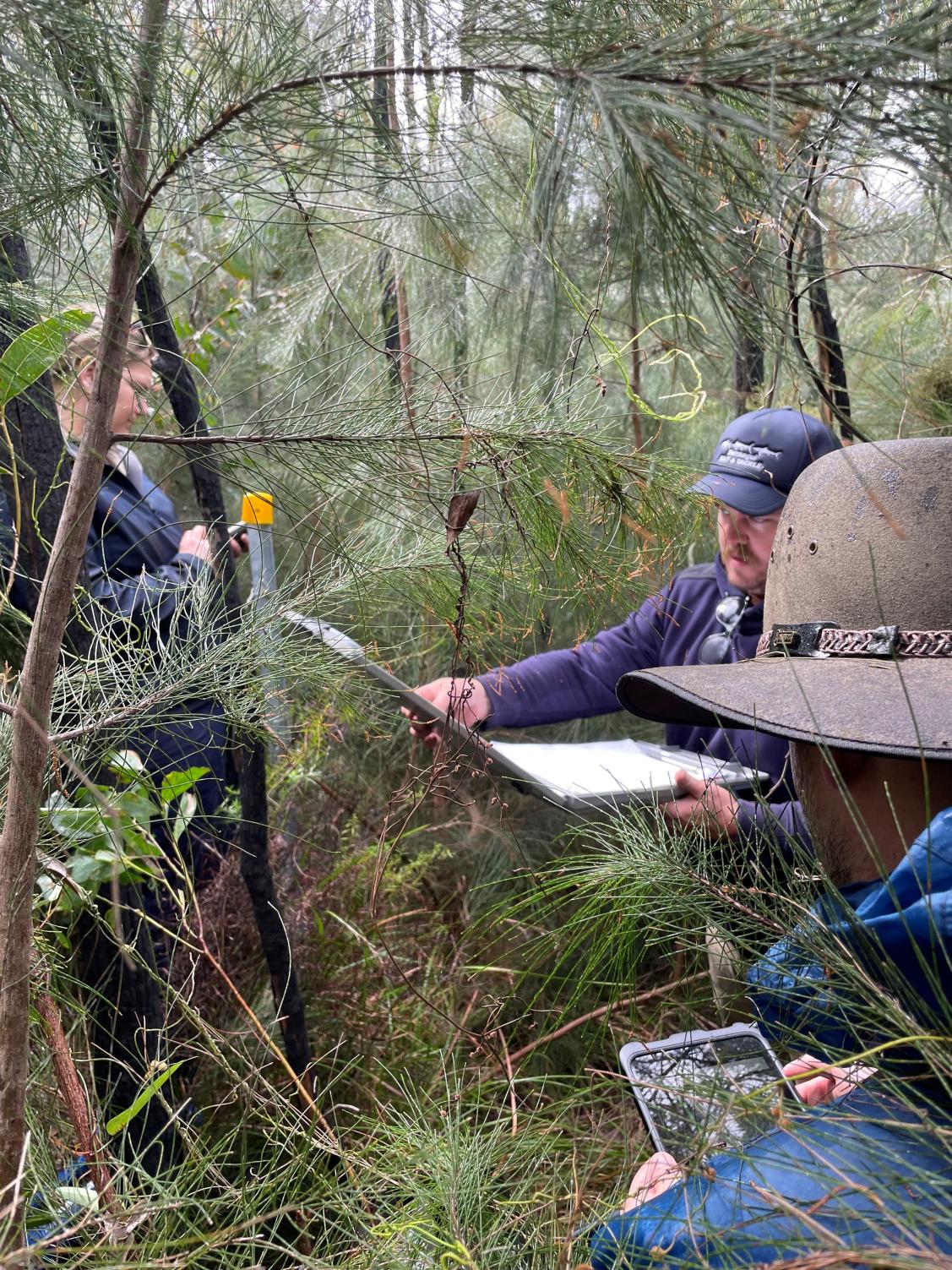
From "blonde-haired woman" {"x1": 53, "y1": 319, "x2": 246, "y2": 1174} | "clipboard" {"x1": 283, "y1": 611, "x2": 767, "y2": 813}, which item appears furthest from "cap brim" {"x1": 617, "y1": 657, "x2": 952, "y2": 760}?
"blonde-haired woman" {"x1": 53, "y1": 319, "x2": 246, "y2": 1174}

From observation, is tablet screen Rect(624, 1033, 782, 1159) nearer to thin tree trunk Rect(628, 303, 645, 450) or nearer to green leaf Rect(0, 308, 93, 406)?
thin tree trunk Rect(628, 303, 645, 450)

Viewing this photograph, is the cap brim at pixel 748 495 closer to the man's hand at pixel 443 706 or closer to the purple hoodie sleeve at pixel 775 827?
the man's hand at pixel 443 706

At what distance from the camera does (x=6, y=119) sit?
30.7 inches

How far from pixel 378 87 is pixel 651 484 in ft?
1.49

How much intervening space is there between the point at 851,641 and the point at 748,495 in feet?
3.00

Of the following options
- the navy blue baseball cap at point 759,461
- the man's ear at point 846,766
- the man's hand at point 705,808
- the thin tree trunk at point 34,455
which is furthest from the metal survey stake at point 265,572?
the navy blue baseball cap at point 759,461

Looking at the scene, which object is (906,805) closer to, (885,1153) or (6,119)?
(885,1153)

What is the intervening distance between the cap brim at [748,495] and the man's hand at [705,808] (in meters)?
0.64

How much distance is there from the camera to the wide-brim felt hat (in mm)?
749

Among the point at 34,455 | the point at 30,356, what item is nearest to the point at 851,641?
the point at 30,356

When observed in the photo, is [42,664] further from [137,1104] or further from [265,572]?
[265,572]

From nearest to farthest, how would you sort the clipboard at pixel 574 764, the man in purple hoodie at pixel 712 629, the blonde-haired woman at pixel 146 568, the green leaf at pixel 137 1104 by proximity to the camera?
the green leaf at pixel 137 1104 → the blonde-haired woman at pixel 146 568 → the clipboard at pixel 574 764 → the man in purple hoodie at pixel 712 629

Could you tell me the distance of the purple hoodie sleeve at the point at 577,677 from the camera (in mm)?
1877

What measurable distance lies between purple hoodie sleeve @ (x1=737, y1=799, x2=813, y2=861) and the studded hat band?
0.46 feet
